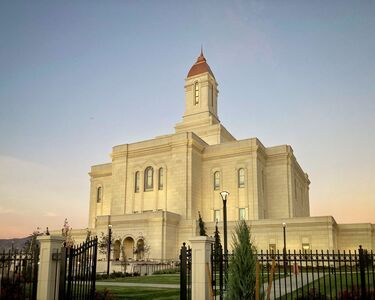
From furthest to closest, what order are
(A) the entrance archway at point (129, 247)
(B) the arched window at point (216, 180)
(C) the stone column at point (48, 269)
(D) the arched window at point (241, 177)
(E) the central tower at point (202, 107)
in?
(E) the central tower at point (202, 107), (B) the arched window at point (216, 180), (D) the arched window at point (241, 177), (A) the entrance archway at point (129, 247), (C) the stone column at point (48, 269)

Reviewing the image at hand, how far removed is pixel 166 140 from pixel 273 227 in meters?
17.1

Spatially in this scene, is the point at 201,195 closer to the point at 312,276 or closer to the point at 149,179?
the point at 149,179

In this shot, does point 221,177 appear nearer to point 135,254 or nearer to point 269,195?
point 269,195

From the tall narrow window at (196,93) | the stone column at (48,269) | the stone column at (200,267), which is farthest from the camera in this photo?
the tall narrow window at (196,93)

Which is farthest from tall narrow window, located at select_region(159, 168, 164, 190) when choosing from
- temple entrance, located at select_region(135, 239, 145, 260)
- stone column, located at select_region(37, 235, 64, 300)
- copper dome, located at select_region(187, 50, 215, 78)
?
stone column, located at select_region(37, 235, 64, 300)

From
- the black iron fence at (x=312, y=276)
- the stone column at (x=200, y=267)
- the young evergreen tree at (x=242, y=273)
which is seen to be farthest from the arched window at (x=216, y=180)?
the young evergreen tree at (x=242, y=273)

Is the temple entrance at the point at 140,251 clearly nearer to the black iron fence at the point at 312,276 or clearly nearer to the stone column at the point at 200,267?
the black iron fence at the point at 312,276

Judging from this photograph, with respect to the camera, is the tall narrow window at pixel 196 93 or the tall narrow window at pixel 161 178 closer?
the tall narrow window at pixel 161 178

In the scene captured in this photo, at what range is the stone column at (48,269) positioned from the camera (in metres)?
11.2

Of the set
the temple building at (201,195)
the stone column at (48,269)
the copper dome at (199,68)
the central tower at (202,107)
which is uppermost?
the copper dome at (199,68)

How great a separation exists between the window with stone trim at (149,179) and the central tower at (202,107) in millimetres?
9418

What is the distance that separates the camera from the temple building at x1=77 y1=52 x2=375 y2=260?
139 ft

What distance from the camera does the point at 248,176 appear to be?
4828 cm

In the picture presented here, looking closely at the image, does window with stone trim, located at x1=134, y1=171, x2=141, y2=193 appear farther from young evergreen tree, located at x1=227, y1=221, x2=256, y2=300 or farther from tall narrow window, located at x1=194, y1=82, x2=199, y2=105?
young evergreen tree, located at x1=227, y1=221, x2=256, y2=300
